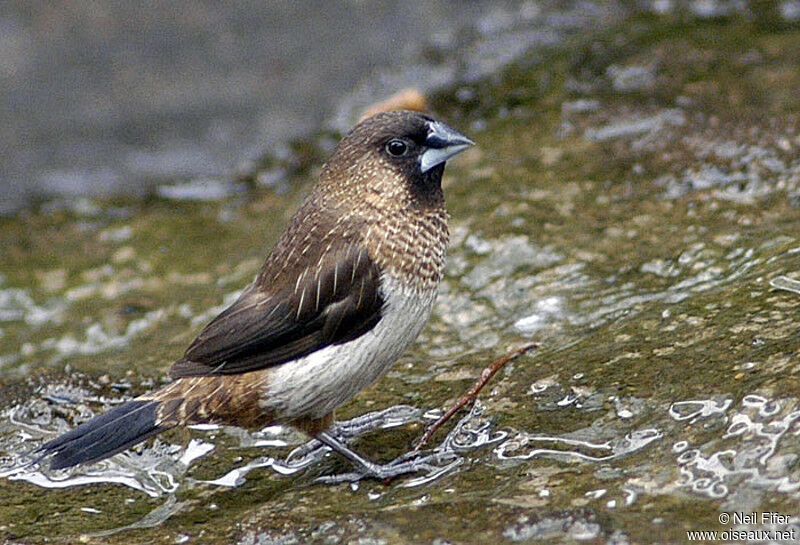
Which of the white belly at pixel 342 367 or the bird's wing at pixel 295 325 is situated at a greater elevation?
the bird's wing at pixel 295 325

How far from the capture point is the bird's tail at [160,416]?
3.03 meters

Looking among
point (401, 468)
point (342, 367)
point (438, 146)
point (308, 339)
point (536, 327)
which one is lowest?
point (401, 468)

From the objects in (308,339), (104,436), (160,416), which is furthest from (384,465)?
(104,436)

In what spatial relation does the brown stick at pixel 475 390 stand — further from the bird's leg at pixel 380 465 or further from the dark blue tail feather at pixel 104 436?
the dark blue tail feather at pixel 104 436

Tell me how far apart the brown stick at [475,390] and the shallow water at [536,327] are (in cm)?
4

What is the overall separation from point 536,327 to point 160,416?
142cm

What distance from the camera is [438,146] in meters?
3.37

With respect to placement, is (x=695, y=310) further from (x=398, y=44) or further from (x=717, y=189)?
(x=398, y=44)

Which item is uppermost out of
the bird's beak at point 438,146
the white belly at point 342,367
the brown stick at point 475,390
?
the bird's beak at point 438,146

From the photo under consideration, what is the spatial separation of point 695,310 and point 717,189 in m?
1.10

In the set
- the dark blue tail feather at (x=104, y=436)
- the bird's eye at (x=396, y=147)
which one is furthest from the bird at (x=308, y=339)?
the bird's eye at (x=396, y=147)

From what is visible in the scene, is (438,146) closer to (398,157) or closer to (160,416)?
(398,157)

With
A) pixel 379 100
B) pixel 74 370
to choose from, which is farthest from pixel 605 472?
pixel 379 100

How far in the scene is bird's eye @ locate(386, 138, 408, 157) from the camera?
335 cm
